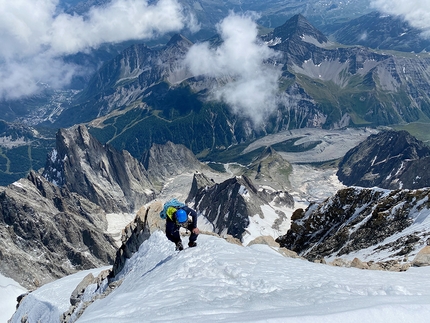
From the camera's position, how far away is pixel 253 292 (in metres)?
25.5

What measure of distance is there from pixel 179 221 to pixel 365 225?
1746 inches

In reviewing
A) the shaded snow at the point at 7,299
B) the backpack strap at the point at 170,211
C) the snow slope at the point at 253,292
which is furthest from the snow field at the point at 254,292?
the shaded snow at the point at 7,299

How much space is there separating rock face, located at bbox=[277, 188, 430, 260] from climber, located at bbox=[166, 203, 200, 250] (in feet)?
88.3

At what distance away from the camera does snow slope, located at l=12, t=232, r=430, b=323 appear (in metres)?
17.9

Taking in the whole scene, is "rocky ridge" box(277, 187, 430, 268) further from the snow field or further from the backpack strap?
the backpack strap

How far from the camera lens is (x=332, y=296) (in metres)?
23.1

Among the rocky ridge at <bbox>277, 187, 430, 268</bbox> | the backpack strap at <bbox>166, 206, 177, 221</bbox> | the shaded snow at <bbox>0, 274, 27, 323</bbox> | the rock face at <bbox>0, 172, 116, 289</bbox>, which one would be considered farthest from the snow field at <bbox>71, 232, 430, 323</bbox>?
the rock face at <bbox>0, 172, 116, 289</bbox>

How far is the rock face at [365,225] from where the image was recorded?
54.7 metres

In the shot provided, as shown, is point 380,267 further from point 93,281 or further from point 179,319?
point 93,281

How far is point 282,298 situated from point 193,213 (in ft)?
45.1

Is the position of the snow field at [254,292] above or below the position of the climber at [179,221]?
below

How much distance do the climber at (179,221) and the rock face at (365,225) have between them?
2690 centimetres

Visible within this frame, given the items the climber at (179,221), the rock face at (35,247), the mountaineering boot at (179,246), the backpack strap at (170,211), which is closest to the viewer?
the climber at (179,221)

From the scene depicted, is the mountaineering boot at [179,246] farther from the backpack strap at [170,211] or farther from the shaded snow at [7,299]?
the shaded snow at [7,299]
